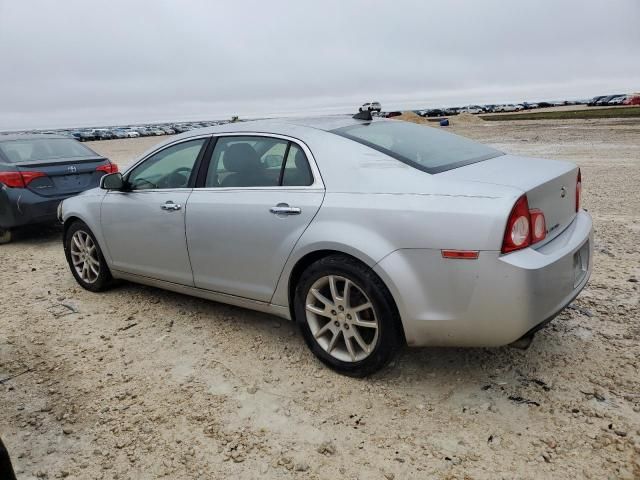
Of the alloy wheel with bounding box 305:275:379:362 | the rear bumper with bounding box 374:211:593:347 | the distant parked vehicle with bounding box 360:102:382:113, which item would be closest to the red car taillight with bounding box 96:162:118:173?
the distant parked vehicle with bounding box 360:102:382:113

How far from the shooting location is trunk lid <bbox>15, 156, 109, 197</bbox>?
6.98 metres

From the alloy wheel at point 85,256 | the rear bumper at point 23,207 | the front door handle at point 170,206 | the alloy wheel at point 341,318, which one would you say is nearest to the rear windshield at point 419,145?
the alloy wheel at point 341,318

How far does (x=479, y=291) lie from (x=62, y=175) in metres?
6.34

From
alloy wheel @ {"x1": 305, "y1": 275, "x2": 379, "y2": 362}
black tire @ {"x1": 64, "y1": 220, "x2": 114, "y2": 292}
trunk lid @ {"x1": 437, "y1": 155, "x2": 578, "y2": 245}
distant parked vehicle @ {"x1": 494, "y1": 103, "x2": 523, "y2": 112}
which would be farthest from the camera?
distant parked vehicle @ {"x1": 494, "y1": 103, "x2": 523, "y2": 112}

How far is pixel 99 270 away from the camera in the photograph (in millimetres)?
4961

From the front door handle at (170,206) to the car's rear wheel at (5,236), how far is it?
4.68m

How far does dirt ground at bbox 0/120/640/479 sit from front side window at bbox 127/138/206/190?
3.66 feet

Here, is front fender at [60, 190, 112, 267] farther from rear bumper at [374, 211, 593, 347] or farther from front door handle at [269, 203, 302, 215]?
rear bumper at [374, 211, 593, 347]

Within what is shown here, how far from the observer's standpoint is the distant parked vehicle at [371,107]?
404 cm

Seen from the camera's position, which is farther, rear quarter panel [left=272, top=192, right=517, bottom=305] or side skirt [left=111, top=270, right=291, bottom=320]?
side skirt [left=111, top=270, right=291, bottom=320]

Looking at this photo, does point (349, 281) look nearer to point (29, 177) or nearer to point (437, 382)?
point (437, 382)

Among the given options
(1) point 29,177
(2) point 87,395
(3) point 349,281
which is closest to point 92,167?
(1) point 29,177

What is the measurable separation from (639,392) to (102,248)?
432cm

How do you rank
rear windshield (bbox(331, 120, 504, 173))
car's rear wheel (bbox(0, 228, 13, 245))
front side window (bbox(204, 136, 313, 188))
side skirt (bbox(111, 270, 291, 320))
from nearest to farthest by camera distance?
rear windshield (bbox(331, 120, 504, 173)), front side window (bbox(204, 136, 313, 188)), side skirt (bbox(111, 270, 291, 320)), car's rear wheel (bbox(0, 228, 13, 245))
